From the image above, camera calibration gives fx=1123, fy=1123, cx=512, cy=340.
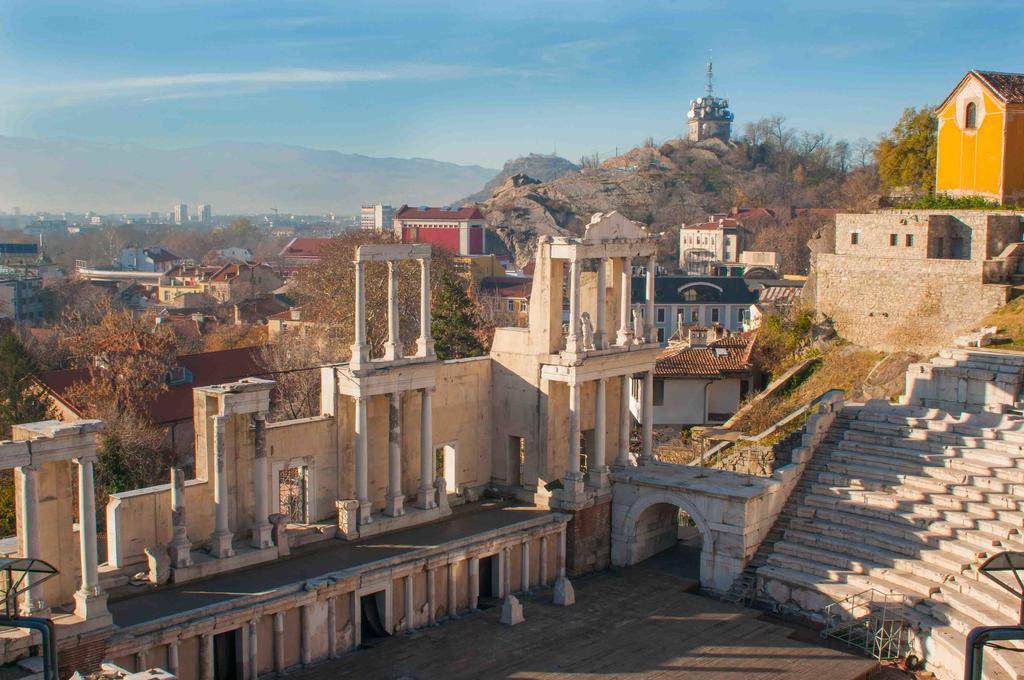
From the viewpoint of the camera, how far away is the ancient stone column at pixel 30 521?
62.9 ft

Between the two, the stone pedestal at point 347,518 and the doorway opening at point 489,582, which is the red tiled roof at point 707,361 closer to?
the doorway opening at point 489,582

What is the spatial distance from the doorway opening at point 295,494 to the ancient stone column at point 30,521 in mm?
6758

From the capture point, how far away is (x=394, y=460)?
2659 centimetres

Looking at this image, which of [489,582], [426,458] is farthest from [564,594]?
[426,458]

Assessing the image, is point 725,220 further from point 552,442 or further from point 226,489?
point 226,489

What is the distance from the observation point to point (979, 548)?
2427 cm

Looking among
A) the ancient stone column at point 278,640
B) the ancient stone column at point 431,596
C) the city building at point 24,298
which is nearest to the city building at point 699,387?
the ancient stone column at point 431,596

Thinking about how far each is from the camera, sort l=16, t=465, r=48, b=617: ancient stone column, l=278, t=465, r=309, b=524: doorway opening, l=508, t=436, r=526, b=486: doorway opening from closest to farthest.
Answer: l=16, t=465, r=48, b=617: ancient stone column < l=278, t=465, r=309, b=524: doorway opening < l=508, t=436, r=526, b=486: doorway opening

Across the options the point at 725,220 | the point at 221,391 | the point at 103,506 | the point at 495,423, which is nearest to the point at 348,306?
the point at 103,506

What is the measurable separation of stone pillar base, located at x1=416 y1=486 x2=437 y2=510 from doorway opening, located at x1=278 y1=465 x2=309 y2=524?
285 centimetres

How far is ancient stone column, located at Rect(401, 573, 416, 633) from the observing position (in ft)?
79.3

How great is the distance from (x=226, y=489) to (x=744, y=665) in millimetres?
11231

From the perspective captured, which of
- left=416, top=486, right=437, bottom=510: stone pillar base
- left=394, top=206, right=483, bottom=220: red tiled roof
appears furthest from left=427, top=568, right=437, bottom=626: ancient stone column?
left=394, top=206, right=483, bottom=220: red tiled roof

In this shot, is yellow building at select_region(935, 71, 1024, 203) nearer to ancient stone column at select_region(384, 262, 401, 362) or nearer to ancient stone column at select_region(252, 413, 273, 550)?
ancient stone column at select_region(384, 262, 401, 362)
